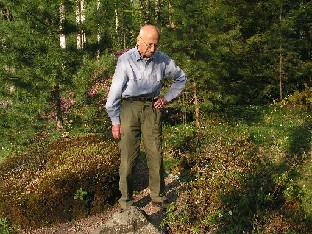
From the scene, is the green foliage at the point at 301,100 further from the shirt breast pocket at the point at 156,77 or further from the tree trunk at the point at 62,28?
the shirt breast pocket at the point at 156,77

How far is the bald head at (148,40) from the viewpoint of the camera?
4.58 m

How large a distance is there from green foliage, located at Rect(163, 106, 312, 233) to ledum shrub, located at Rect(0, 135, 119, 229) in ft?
4.16

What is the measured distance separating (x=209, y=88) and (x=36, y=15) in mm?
5729

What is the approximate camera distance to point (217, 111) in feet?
44.8

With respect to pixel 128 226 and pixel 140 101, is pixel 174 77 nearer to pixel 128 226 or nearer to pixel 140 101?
pixel 140 101

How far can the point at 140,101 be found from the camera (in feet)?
16.5

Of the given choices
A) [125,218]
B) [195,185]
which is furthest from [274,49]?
[125,218]

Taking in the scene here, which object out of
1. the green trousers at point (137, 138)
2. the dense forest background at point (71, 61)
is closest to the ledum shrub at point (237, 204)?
the green trousers at point (137, 138)

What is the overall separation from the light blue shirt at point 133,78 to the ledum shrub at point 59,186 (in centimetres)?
139

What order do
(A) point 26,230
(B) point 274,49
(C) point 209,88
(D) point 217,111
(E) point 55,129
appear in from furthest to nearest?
(B) point 274,49 → (D) point 217,111 → (C) point 209,88 → (E) point 55,129 → (A) point 26,230

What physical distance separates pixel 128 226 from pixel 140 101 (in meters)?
1.57

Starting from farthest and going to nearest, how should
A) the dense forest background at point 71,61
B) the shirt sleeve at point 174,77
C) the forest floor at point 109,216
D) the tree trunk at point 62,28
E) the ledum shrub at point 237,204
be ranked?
the tree trunk at point 62,28
the dense forest background at point 71,61
the forest floor at point 109,216
the shirt sleeve at point 174,77
the ledum shrub at point 237,204

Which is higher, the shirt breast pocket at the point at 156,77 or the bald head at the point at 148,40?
the bald head at the point at 148,40

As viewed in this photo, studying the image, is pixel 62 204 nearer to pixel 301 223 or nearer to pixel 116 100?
pixel 116 100
